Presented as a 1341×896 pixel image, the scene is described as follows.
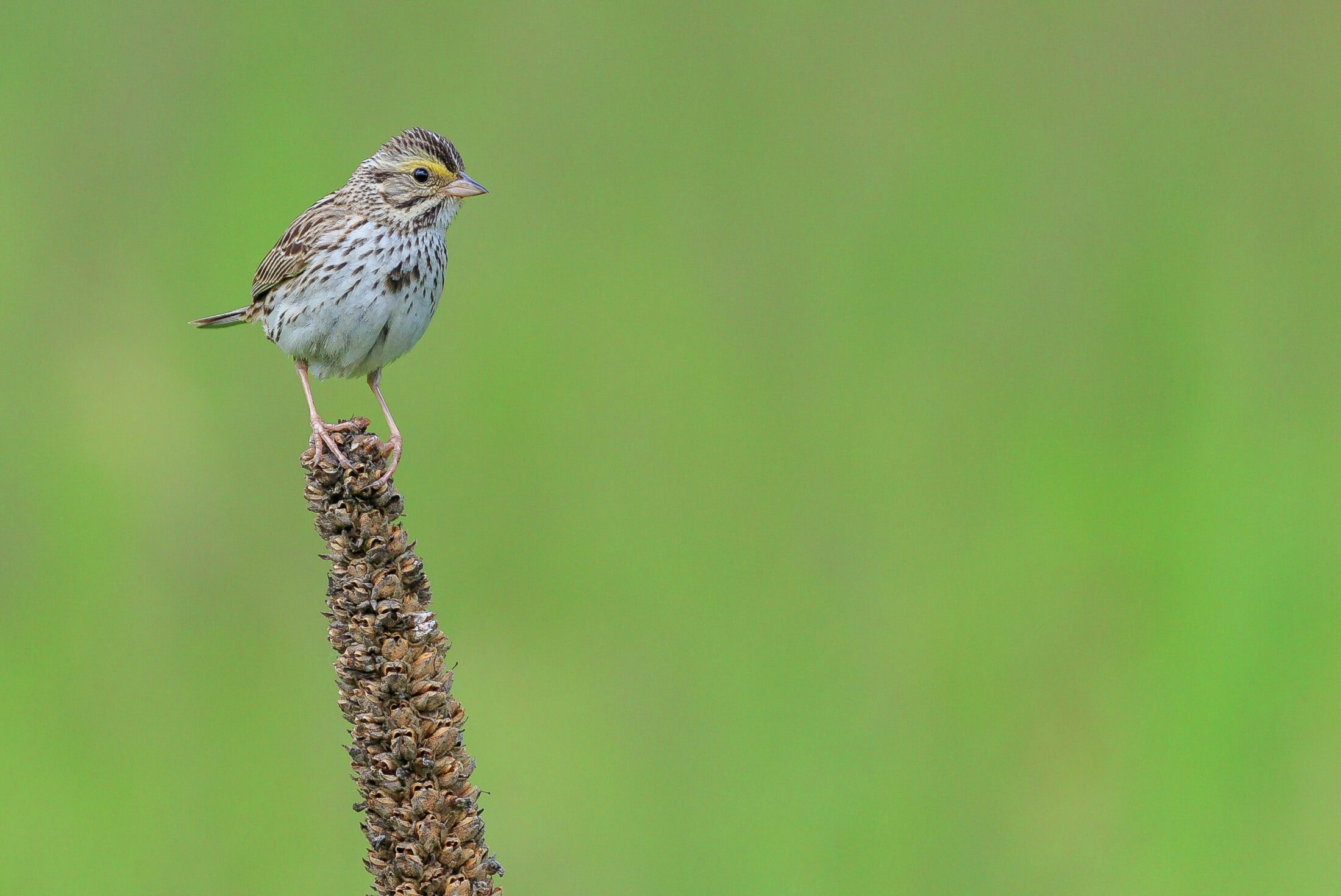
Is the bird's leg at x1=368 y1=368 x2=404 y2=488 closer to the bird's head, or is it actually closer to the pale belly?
the pale belly

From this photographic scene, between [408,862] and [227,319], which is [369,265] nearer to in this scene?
[227,319]

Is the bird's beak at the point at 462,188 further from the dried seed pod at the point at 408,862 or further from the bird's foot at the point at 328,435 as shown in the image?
the dried seed pod at the point at 408,862

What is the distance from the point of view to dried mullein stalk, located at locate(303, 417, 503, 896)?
7.55 feet

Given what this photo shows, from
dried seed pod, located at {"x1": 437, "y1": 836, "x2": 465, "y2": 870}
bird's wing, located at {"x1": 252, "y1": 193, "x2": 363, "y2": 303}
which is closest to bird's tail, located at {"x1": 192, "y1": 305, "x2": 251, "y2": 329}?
bird's wing, located at {"x1": 252, "y1": 193, "x2": 363, "y2": 303}

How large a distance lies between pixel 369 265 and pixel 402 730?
161cm

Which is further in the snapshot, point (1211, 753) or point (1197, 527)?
point (1197, 527)

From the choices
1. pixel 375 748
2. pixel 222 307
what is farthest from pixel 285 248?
pixel 222 307

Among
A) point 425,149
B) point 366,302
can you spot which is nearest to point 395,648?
point 366,302

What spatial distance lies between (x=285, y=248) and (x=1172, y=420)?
12.3 feet

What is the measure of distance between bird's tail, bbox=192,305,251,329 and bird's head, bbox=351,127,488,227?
56 centimetres

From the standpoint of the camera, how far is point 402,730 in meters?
2.33

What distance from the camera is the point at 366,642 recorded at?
2383mm

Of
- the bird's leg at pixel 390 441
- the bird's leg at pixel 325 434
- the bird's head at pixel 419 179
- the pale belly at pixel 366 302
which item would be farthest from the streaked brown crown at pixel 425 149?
the bird's leg at pixel 325 434

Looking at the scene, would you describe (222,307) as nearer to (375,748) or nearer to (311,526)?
(311,526)
